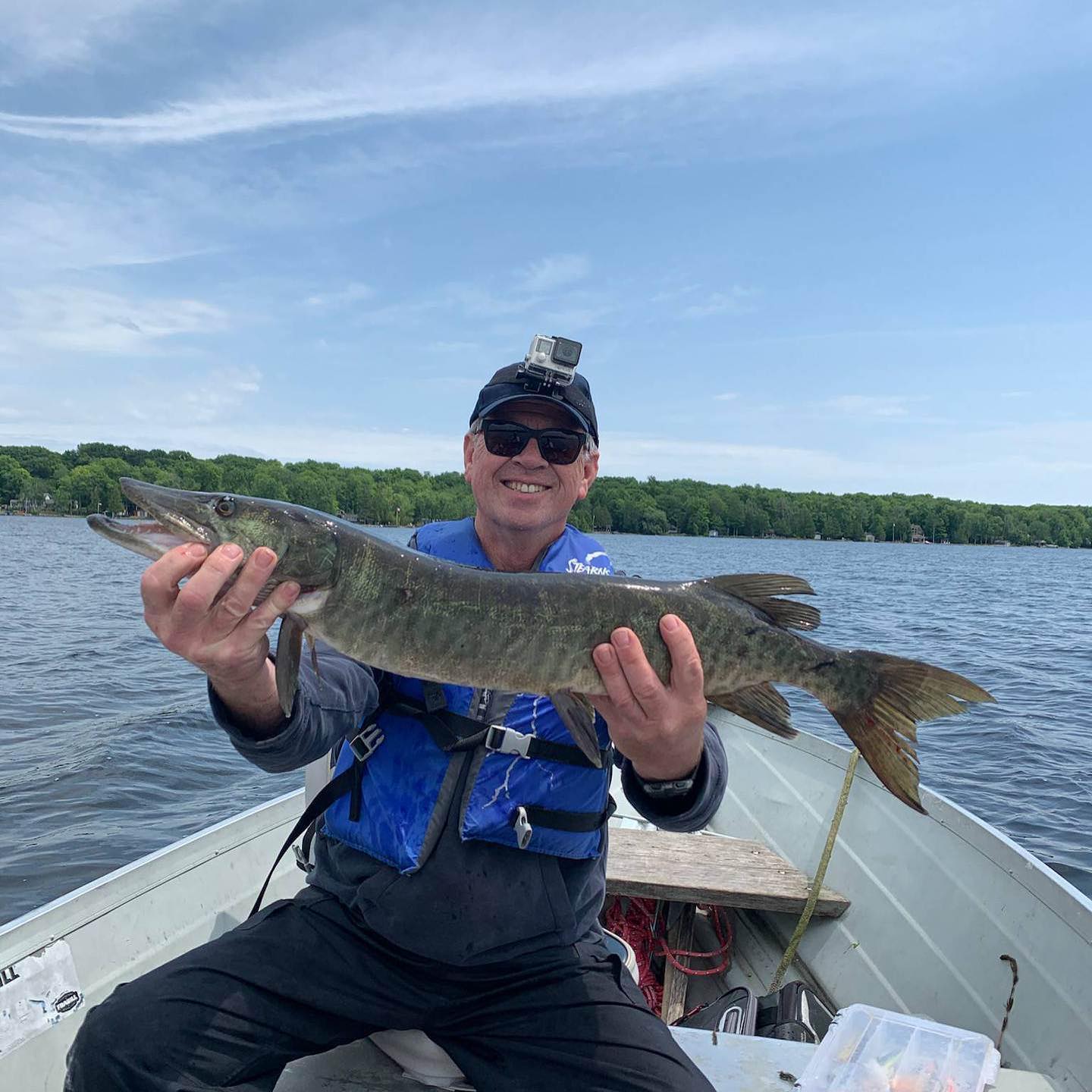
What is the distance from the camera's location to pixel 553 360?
3518 millimetres

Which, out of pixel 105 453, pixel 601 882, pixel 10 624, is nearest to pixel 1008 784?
pixel 601 882

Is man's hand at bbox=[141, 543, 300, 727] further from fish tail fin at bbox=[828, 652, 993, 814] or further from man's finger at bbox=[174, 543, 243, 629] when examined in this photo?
fish tail fin at bbox=[828, 652, 993, 814]

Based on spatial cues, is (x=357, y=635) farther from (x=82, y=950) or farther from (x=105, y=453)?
(x=105, y=453)

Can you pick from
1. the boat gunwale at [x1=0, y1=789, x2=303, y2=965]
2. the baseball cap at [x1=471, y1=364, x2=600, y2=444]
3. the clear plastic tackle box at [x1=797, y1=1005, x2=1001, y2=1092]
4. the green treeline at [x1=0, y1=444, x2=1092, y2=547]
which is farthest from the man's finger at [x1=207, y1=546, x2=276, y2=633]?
the green treeline at [x1=0, y1=444, x2=1092, y2=547]

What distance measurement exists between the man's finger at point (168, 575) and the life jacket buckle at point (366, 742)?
0.89m

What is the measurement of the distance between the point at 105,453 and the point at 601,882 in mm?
73392

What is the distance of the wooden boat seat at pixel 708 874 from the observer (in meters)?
4.96

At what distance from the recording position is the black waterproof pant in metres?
2.45

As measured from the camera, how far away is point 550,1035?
2.62 m

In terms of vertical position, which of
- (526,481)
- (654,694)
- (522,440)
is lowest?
(654,694)

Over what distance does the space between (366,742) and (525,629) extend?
29.7 inches

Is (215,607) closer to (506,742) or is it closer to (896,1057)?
(506,742)

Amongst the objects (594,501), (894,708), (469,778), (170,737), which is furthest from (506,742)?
(594,501)

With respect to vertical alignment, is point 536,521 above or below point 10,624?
above
